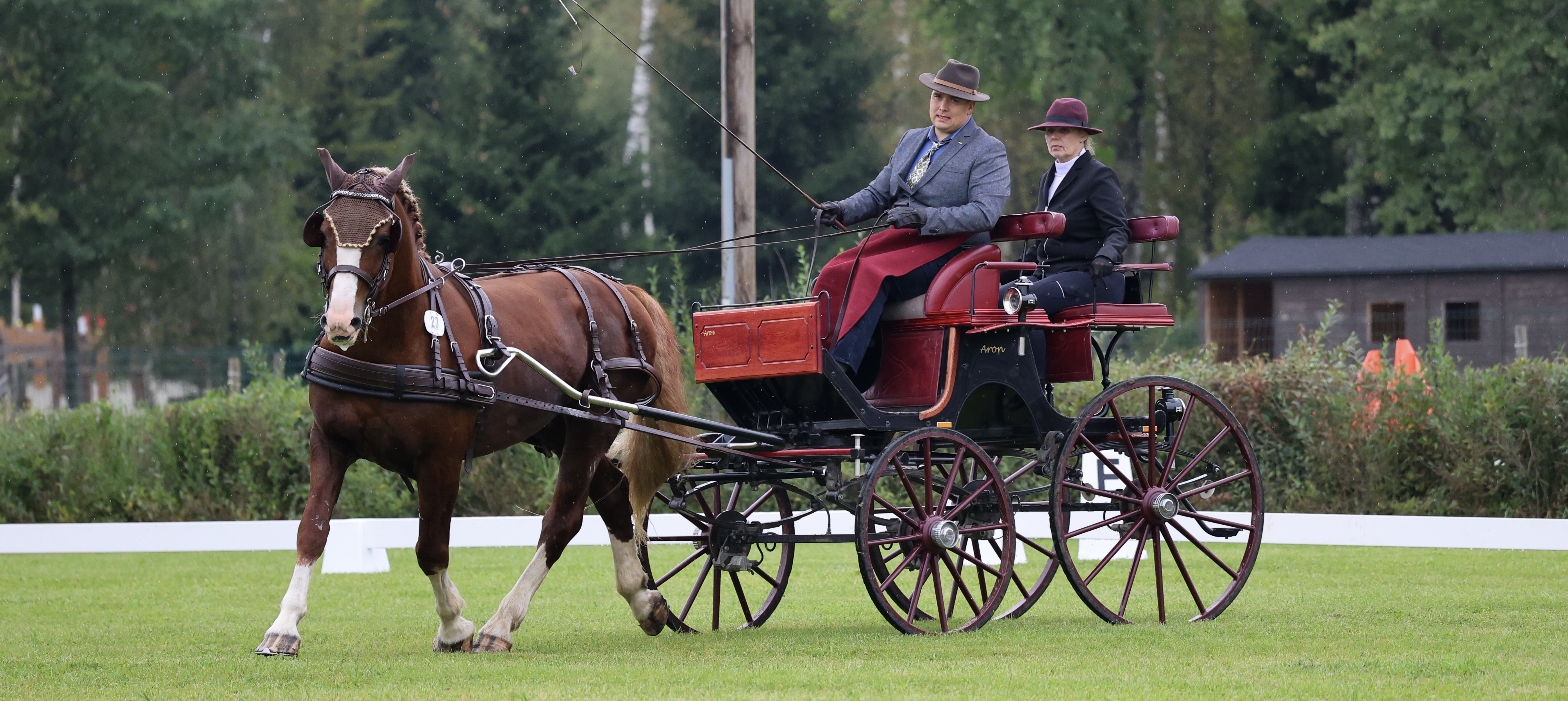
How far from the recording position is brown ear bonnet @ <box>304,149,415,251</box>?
6.43 metres

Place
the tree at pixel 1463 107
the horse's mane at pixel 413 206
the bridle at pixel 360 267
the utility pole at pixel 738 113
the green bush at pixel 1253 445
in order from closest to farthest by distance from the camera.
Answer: the bridle at pixel 360 267
the horse's mane at pixel 413 206
the green bush at pixel 1253 445
the utility pole at pixel 738 113
the tree at pixel 1463 107

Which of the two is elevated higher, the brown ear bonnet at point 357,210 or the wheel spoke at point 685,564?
the brown ear bonnet at point 357,210

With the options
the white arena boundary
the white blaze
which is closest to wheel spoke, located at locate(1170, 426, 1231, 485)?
the white arena boundary

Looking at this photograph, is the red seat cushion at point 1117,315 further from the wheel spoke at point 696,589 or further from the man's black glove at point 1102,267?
the wheel spoke at point 696,589

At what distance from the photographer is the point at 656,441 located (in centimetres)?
790

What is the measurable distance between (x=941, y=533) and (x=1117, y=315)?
1335 mm

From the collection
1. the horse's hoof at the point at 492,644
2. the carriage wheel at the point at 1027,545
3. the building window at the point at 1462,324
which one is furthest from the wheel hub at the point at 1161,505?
the building window at the point at 1462,324

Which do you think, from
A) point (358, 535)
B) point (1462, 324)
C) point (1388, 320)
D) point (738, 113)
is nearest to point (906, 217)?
point (358, 535)

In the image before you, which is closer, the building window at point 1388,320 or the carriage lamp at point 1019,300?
the carriage lamp at point 1019,300

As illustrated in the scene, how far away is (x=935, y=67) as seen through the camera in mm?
42781

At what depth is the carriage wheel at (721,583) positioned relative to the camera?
7992 mm

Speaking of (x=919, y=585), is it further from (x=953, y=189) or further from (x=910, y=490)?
(x=953, y=189)

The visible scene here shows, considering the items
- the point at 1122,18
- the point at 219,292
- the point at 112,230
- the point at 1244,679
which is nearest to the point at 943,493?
the point at 1244,679

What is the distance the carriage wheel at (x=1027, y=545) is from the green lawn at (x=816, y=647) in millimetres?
166
